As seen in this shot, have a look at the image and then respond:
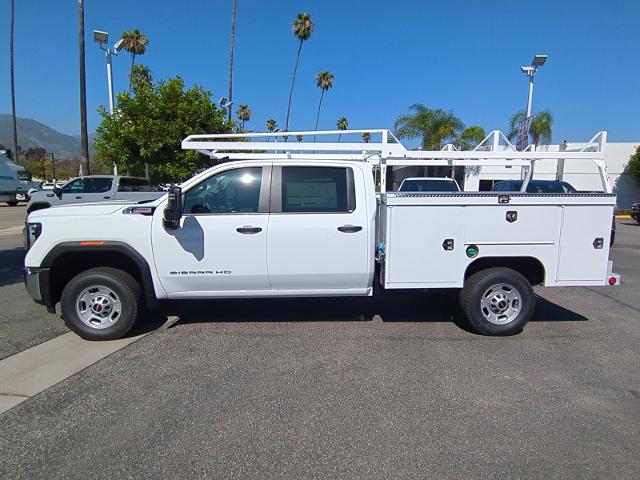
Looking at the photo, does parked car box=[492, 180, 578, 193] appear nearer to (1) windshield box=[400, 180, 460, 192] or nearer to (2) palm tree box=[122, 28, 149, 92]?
(1) windshield box=[400, 180, 460, 192]

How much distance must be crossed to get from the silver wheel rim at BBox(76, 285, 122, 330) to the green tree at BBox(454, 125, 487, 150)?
28.9 m

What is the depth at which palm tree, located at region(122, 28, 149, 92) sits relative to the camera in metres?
33.8

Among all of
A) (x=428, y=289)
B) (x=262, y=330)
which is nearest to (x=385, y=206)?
(x=428, y=289)

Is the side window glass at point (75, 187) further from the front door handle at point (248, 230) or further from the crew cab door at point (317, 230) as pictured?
the crew cab door at point (317, 230)

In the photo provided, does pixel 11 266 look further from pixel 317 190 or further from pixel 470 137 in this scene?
pixel 470 137

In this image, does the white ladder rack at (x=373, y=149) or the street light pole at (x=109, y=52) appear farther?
the street light pole at (x=109, y=52)

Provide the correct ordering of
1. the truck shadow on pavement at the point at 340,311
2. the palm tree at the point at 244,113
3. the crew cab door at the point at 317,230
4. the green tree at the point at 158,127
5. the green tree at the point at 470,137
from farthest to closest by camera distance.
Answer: the palm tree at the point at 244,113
the green tree at the point at 470,137
the green tree at the point at 158,127
the truck shadow on pavement at the point at 340,311
the crew cab door at the point at 317,230

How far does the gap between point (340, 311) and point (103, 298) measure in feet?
9.68

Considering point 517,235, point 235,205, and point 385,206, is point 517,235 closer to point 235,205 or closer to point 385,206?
point 385,206

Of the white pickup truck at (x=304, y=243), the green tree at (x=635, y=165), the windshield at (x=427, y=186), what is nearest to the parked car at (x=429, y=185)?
the windshield at (x=427, y=186)

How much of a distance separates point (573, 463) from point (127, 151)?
18.1m

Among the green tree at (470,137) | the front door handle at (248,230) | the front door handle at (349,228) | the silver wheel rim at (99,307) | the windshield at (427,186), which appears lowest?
the silver wheel rim at (99,307)

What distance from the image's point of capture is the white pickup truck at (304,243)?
4371mm

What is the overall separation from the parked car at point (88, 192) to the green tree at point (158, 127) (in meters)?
2.52
